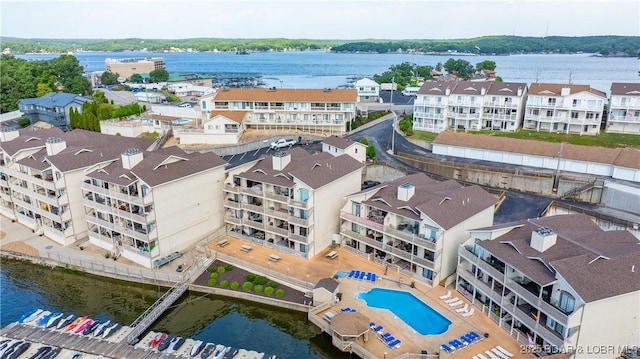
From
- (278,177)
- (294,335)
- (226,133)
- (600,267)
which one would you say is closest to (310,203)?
(278,177)

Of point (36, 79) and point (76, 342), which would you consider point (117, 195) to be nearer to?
point (76, 342)

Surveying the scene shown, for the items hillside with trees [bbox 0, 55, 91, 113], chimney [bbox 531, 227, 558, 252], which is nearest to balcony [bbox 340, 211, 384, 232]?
chimney [bbox 531, 227, 558, 252]

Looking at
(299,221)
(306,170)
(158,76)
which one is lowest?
(299,221)

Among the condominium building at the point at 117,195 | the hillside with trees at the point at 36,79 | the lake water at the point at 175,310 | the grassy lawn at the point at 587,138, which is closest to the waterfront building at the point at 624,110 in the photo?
the grassy lawn at the point at 587,138

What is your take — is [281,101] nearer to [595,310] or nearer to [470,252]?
[470,252]

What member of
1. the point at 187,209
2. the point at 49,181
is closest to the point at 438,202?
the point at 187,209

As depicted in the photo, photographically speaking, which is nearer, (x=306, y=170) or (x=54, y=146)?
(x=306, y=170)
